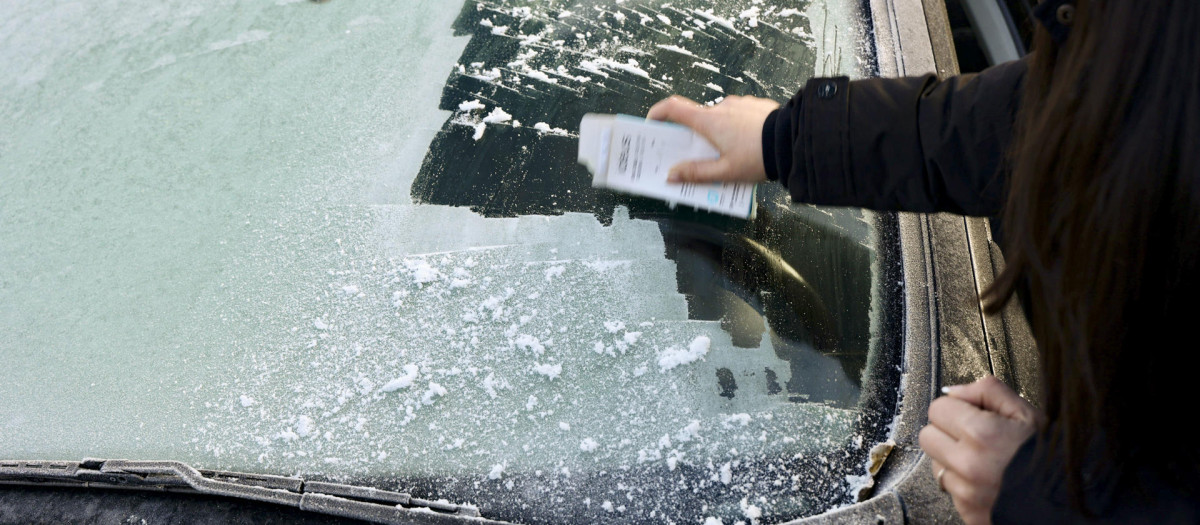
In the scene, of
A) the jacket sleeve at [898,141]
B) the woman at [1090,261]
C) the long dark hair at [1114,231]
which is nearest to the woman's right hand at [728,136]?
the jacket sleeve at [898,141]

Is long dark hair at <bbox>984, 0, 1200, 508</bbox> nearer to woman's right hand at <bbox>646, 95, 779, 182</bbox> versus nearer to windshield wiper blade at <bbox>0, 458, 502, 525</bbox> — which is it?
woman's right hand at <bbox>646, 95, 779, 182</bbox>

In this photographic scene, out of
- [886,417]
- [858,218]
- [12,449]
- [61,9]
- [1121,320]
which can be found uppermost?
[1121,320]

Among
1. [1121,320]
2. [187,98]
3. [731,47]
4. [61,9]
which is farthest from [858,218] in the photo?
[61,9]

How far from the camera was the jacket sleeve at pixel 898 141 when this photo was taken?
946mm

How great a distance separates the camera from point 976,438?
0.80 metres

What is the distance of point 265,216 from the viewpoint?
115cm

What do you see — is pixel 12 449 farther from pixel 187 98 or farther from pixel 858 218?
pixel 858 218

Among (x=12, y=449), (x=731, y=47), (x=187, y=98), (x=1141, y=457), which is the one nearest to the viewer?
(x=1141, y=457)

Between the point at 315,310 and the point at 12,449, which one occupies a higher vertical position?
the point at 315,310

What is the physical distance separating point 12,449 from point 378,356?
561mm

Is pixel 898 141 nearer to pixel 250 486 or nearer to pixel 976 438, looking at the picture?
pixel 976 438

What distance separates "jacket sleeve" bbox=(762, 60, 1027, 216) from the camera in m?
0.95

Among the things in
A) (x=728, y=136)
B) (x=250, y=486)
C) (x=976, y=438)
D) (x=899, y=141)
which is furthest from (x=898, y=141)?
(x=250, y=486)

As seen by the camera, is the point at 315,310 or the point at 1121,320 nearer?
the point at 1121,320
